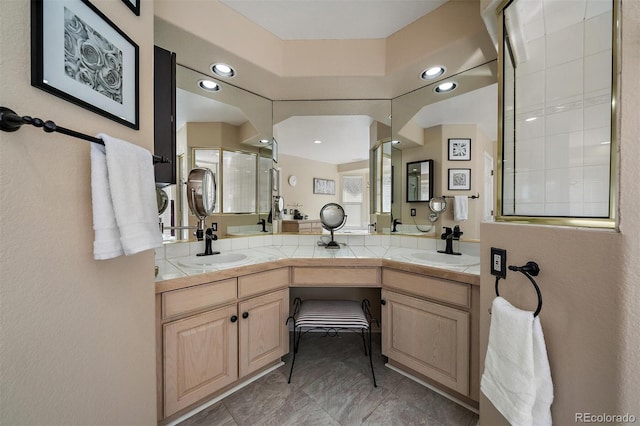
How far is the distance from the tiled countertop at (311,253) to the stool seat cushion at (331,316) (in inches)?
13.4

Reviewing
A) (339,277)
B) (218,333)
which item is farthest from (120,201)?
(339,277)

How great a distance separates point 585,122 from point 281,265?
63.6 inches

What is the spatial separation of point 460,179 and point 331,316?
4.84ft

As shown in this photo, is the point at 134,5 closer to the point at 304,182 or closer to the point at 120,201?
the point at 120,201

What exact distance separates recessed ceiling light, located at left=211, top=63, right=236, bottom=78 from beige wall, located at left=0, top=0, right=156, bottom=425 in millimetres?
713

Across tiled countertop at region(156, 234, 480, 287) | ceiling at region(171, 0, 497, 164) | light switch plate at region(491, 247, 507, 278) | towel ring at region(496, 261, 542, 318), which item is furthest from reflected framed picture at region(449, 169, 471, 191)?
towel ring at region(496, 261, 542, 318)

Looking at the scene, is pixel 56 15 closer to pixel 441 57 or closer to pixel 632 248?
pixel 632 248

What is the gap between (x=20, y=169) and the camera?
58cm

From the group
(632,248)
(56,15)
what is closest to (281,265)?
(56,15)

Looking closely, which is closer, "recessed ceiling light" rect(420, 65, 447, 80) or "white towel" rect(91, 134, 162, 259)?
"white towel" rect(91, 134, 162, 259)

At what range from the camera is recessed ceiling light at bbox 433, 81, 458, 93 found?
175 cm

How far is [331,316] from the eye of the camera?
1.53 meters

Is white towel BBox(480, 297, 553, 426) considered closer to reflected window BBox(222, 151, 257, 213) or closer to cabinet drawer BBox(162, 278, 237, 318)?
cabinet drawer BBox(162, 278, 237, 318)

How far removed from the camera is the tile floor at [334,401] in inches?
50.0
